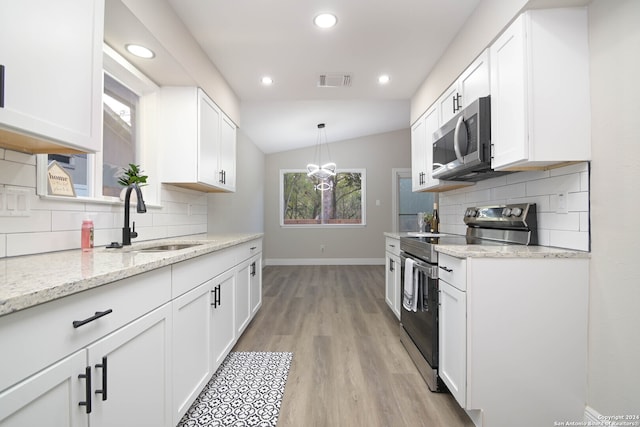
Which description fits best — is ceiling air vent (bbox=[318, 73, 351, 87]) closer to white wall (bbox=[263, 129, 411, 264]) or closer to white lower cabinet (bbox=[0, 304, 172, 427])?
white lower cabinet (bbox=[0, 304, 172, 427])

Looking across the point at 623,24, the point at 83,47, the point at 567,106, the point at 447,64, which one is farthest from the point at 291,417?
the point at 447,64

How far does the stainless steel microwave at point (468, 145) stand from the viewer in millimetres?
1871

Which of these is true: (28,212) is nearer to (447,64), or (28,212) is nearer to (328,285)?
(447,64)

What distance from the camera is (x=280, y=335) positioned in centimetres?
276

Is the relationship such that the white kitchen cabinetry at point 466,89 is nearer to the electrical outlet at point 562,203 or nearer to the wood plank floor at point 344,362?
the electrical outlet at point 562,203

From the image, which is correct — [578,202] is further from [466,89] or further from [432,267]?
[466,89]

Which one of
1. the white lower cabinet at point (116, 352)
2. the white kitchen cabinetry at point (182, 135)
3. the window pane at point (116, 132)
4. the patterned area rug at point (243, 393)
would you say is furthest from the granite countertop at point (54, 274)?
the white kitchen cabinetry at point (182, 135)

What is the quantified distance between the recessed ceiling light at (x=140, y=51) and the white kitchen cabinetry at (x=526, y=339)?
231 centimetres

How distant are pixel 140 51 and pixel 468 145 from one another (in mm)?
2226

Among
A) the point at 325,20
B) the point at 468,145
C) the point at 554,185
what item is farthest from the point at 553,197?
the point at 325,20

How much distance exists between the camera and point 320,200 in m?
6.98

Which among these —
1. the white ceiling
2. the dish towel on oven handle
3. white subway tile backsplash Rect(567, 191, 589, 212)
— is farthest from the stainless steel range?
the white ceiling

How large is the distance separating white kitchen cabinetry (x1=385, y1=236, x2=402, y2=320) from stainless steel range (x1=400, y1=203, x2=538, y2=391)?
0.43 m

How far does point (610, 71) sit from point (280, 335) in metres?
2.80
